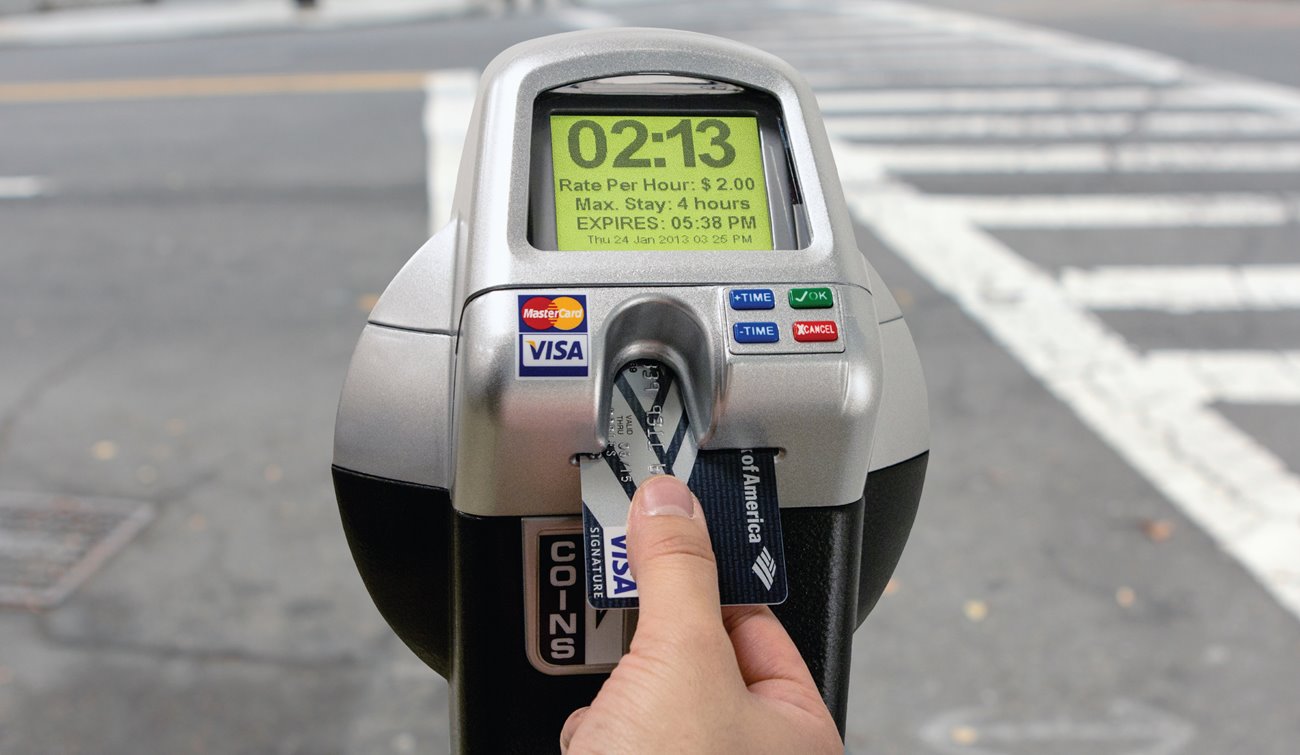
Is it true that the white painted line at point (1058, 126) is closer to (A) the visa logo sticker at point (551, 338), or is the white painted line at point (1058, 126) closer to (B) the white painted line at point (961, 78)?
(B) the white painted line at point (961, 78)

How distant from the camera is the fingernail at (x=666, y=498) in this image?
0.92m

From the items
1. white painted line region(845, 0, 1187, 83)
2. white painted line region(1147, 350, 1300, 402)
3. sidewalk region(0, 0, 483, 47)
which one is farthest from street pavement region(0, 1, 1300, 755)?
sidewalk region(0, 0, 483, 47)

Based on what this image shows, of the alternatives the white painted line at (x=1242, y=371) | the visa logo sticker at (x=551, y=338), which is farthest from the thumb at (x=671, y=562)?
the white painted line at (x=1242, y=371)

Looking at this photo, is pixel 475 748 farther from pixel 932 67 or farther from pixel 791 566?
pixel 932 67

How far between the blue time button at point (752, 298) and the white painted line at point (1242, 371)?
13.2ft

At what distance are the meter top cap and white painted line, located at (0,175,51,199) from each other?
22.7 ft

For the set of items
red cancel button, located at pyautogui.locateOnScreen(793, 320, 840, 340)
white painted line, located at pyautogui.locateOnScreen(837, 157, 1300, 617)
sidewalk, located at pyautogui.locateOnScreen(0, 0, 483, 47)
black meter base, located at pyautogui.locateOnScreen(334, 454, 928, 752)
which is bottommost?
sidewalk, located at pyautogui.locateOnScreen(0, 0, 483, 47)

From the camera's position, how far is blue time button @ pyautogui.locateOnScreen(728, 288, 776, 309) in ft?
3.19

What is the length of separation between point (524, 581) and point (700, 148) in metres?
0.41

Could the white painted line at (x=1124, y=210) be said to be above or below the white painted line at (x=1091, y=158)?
below

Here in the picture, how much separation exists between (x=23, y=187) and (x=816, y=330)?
7417 mm

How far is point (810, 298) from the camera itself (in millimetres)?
984

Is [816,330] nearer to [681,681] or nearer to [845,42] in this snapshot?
[681,681]

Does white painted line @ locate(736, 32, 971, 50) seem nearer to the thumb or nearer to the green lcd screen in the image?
the green lcd screen
